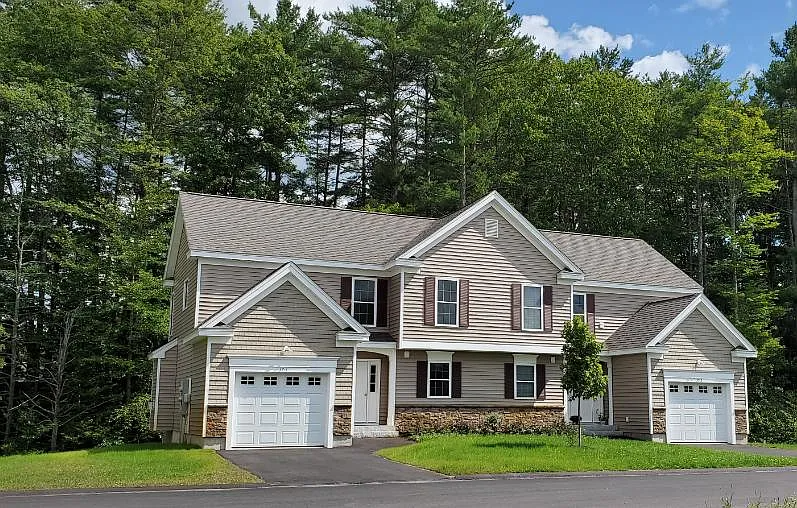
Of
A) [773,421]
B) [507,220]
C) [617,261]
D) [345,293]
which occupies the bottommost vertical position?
[773,421]

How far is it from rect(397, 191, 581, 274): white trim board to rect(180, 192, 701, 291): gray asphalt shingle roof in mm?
522

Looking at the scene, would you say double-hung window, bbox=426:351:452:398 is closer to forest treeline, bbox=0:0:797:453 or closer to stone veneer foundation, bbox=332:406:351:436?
stone veneer foundation, bbox=332:406:351:436

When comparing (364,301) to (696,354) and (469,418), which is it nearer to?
(469,418)

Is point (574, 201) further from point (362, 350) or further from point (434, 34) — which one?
point (362, 350)

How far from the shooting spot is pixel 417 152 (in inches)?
1847

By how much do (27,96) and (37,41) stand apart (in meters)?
6.67

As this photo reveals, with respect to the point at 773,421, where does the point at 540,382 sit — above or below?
above

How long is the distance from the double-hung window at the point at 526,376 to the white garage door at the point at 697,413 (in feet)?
15.3

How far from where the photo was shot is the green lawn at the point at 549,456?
17.7 meters

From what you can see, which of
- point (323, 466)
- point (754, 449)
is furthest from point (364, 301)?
point (754, 449)

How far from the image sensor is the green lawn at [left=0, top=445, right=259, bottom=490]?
46.9 ft

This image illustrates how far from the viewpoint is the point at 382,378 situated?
25.9m

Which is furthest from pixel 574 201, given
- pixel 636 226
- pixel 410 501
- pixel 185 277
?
pixel 410 501

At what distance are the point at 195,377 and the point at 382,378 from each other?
632cm
